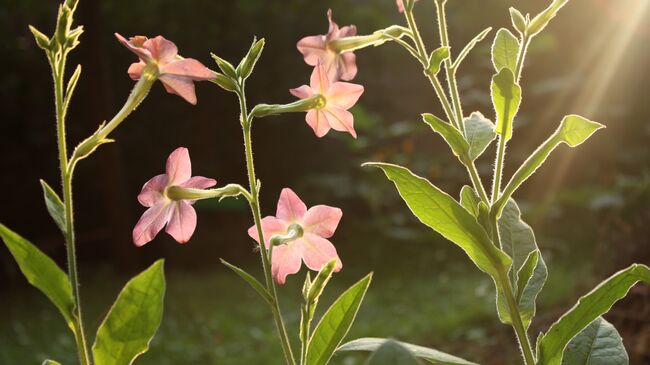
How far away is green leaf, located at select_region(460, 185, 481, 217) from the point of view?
957 millimetres

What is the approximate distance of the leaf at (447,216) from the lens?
90cm

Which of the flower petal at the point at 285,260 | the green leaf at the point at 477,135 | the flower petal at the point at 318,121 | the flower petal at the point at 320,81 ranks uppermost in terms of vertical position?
the flower petal at the point at 320,81

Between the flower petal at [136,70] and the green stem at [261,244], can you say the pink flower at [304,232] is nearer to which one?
the green stem at [261,244]

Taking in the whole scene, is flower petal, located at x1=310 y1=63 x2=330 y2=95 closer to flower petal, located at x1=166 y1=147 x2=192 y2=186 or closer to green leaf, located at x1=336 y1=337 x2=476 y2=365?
flower petal, located at x1=166 y1=147 x2=192 y2=186

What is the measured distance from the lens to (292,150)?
7.65m

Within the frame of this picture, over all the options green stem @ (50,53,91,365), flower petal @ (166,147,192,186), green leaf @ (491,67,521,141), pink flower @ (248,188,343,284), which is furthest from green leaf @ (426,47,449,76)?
green stem @ (50,53,91,365)

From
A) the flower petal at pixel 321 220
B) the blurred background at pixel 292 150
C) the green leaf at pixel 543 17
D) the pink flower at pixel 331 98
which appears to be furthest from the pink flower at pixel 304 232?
the blurred background at pixel 292 150

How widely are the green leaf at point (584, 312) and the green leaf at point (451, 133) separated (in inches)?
8.7

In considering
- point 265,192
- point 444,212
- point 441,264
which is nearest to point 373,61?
point 265,192

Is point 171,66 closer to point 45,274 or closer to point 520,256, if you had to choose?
point 45,274

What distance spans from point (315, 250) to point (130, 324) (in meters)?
0.22

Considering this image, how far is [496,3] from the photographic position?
337 inches

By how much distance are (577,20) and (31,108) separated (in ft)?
18.0

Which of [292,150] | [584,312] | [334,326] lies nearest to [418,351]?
[334,326]
